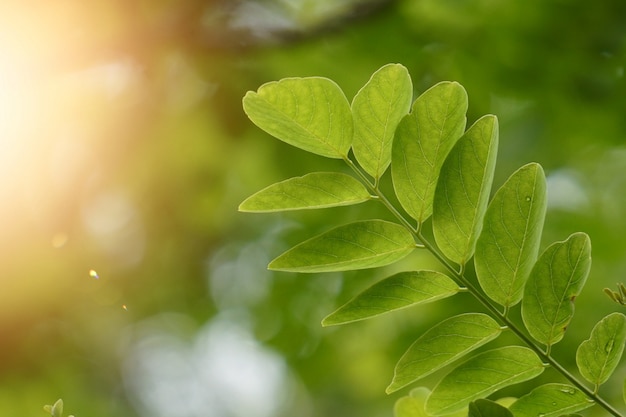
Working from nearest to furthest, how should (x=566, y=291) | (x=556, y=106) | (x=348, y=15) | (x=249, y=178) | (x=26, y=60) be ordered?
(x=566, y=291) → (x=556, y=106) → (x=348, y=15) → (x=26, y=60) → (x=249, y=178)

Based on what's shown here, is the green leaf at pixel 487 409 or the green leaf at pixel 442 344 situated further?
the green leaf at pixel 442 344

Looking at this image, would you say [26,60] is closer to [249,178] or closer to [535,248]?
[249,178]

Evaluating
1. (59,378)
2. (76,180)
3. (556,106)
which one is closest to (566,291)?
(556,106)

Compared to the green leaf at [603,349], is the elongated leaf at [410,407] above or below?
below

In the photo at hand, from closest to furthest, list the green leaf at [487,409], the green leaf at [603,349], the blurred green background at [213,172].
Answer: the green leaf at [487,409] < the green leaf at [603,349] < the blurred green background at [213,172]

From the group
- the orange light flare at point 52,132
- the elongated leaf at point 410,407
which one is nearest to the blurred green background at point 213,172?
the orange light flare at point 52,132

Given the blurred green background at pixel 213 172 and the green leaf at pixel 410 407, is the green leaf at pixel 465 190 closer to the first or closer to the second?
the green leaf at pixel 410 407

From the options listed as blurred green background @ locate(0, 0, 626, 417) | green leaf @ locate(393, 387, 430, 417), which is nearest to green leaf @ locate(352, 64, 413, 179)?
green leaf @ locate(393, 387, 430, 417)
